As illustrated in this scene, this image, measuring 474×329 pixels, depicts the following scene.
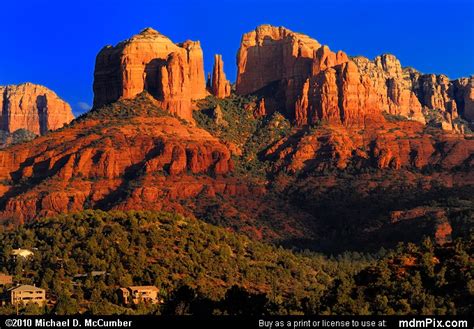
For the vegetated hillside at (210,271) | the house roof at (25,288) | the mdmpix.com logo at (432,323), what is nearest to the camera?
the mdmpix.com logo at (432,323)

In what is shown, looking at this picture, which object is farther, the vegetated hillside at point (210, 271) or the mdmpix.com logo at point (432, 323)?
the vegetated hillside at point (210, 271)

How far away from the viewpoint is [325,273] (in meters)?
148

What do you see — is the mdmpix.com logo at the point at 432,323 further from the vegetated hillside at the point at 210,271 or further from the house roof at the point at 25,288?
the house roof at the point at 25,288

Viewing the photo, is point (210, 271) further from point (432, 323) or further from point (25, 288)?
point (432, 323)

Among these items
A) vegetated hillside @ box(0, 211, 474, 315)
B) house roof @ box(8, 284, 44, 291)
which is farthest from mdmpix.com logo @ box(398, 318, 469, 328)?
house roof @ box(8, 284, 44, 291)

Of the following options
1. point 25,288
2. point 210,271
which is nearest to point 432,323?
point 25,288

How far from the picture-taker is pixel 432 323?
77062mm

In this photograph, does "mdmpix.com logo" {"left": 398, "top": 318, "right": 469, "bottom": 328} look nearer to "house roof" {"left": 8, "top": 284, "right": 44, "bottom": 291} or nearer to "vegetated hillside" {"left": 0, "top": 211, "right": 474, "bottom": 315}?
"vegetated hillside" {"left": 0, "top": 211, "right": 474, "bottom": 315}

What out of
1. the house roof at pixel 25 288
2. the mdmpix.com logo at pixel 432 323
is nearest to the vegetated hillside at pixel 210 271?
the house roof at pixel 25 288

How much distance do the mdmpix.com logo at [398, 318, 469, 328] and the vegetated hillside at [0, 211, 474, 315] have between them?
9638 mm

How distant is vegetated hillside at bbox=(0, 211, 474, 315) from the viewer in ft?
307

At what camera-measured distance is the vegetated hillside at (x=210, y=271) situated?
93438 mm

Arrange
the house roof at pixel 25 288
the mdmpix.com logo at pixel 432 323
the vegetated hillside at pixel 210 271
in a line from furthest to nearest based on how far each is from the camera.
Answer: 1. the house roof at pixel 25 288
2. the vegetated hillside at pixel 210 271
3. the mdmpix.com logo at pixel 432 323

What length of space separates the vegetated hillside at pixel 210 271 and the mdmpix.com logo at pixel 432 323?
9.64 meters
